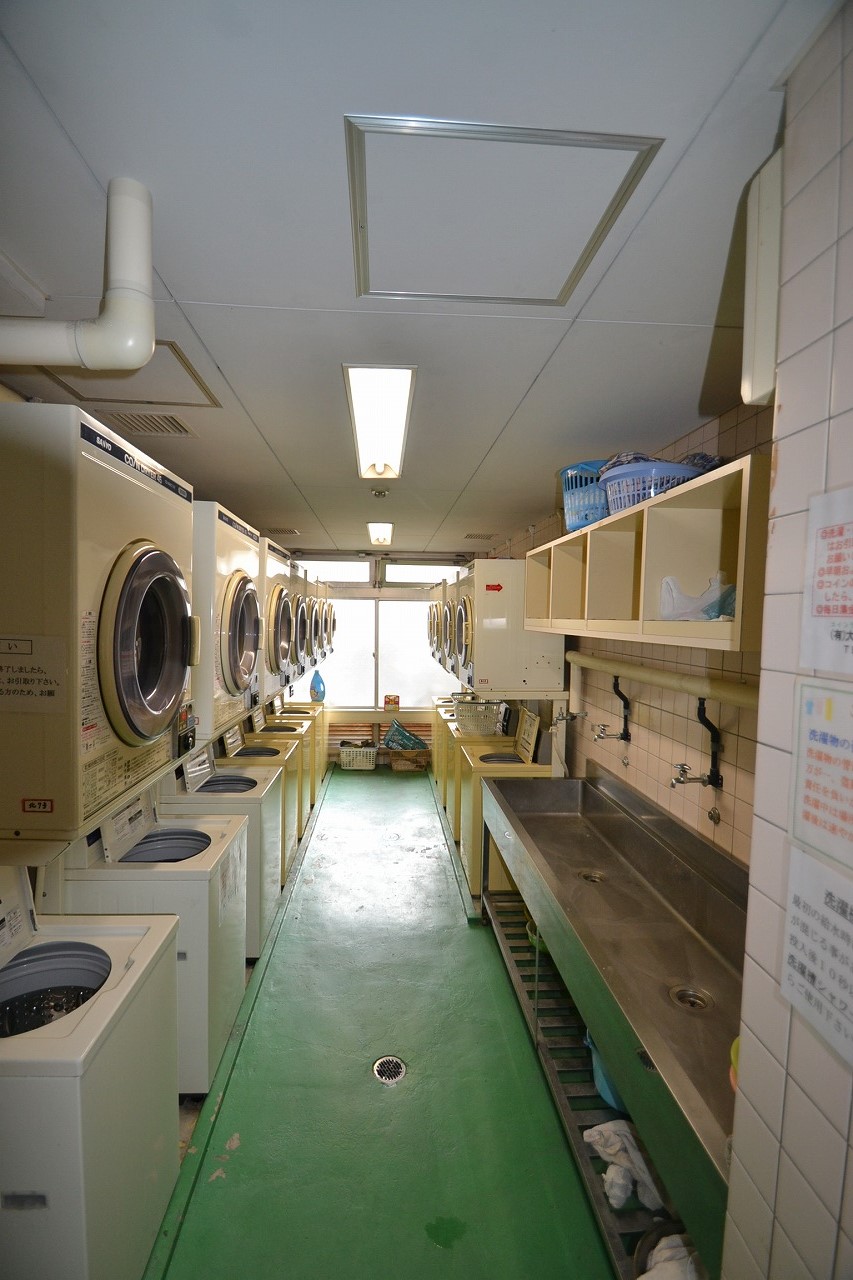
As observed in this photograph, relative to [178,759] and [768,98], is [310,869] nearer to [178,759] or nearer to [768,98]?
[178,759]

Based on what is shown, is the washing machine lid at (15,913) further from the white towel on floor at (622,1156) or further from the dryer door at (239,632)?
the white towel on floor at (622,1156)

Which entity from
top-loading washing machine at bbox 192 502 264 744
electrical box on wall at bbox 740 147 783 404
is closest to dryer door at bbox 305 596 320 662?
top-loading washing machine at bbox 192 502 264 744

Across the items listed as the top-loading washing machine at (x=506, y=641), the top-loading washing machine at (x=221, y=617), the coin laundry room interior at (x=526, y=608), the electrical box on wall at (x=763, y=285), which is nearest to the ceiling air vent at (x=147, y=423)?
the coin laundry room interior at (x=526, y=608)

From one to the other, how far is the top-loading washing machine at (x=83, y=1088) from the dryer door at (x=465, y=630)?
2.71 m

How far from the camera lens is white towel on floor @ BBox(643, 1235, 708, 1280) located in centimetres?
143

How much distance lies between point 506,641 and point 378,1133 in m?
2.66

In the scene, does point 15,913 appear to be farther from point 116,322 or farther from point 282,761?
point 282,761

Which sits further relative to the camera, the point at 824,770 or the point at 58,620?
the point at 58,620

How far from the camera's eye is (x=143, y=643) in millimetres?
1827

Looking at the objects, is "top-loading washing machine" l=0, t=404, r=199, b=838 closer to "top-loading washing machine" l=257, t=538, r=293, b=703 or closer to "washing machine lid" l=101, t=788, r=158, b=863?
"washing machine lid" l=101, t=788, r=158, b=863

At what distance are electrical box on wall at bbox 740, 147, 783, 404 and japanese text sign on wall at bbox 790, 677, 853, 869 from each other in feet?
1.82

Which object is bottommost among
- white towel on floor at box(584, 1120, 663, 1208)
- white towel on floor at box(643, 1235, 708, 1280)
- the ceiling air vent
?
white towel on floor at box(584, 1120, 663, 1208)

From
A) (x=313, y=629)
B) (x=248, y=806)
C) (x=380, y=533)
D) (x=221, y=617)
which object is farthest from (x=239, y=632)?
(x=380, y=533)

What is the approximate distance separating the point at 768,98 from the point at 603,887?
2.61 m
